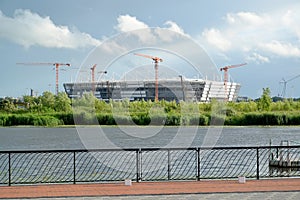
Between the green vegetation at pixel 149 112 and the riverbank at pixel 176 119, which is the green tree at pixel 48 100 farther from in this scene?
the riverbank at pixel 176 119

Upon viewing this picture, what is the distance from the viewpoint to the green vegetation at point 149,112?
120 ft

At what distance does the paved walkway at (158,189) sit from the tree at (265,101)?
174 feet

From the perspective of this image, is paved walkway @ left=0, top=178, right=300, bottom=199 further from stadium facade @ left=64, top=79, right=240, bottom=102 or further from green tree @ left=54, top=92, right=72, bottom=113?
green tree @ left=54, top=92, right=72, bottom=113

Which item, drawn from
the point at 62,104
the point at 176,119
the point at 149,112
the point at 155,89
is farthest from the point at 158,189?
the point at 62,104

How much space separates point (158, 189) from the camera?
7.67 meters

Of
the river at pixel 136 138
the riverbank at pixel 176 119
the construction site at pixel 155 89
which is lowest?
the river at pixel 136 138

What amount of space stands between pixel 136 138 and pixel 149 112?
6705mm

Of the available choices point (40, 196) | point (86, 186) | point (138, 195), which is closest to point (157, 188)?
point (138, 195)

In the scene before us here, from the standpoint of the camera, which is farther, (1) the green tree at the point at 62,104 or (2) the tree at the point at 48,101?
(2) the tree at the point at 48,101

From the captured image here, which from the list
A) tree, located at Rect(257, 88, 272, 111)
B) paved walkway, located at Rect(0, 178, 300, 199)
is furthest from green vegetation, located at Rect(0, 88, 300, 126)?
paved walkway, located at Rect(0, 178, 300, 199)

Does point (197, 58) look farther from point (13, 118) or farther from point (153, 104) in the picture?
point (13, 118)

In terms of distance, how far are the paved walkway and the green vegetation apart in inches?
803

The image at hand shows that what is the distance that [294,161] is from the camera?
1627 centimetres

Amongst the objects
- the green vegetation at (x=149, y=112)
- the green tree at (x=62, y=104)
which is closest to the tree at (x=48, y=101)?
the green vegetation at (x=149, y=112)
